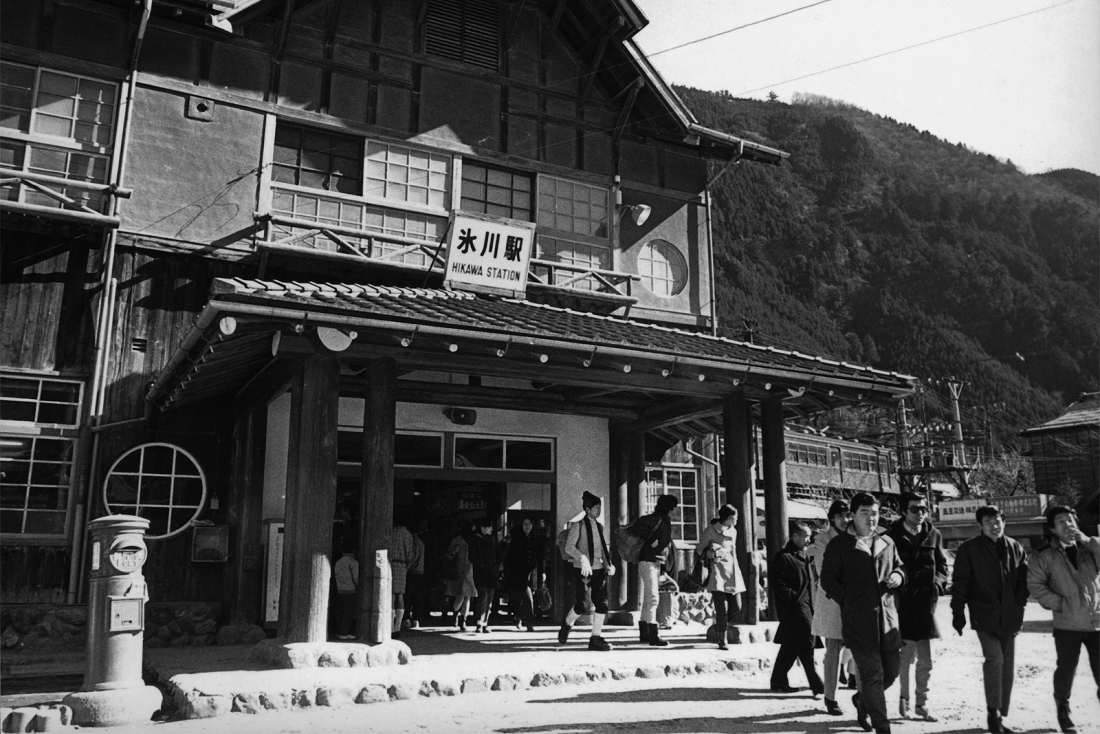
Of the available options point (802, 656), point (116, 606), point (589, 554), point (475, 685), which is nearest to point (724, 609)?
point (589, 554)

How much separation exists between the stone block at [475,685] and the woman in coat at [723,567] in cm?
353

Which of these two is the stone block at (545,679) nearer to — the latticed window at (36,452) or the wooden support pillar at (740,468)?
the wooden support pillar at (740,468)

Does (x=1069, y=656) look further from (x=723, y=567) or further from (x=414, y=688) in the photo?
(x=414, y=688)

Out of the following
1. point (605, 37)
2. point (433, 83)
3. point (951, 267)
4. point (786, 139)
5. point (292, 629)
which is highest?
point (786, 139)

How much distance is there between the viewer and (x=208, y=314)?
304 inches

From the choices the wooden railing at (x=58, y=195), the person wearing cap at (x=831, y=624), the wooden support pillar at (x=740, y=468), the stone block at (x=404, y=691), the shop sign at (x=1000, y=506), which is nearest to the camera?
the person wearing cap at (x=831, y=624)

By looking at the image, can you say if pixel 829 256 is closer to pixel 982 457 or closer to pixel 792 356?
pixel 982 457

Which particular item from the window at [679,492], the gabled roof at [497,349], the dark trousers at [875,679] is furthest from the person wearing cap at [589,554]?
the window at [679,492]

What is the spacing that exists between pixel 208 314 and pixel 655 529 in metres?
5.61

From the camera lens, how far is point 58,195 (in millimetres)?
10836

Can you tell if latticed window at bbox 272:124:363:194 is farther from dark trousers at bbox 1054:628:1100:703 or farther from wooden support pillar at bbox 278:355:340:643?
dark trousers at bbox 1054:628:1100:703

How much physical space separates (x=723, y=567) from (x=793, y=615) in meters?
2.71

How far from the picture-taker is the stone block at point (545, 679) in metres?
8.09

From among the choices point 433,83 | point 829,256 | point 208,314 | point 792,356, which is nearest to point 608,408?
point 792,356
